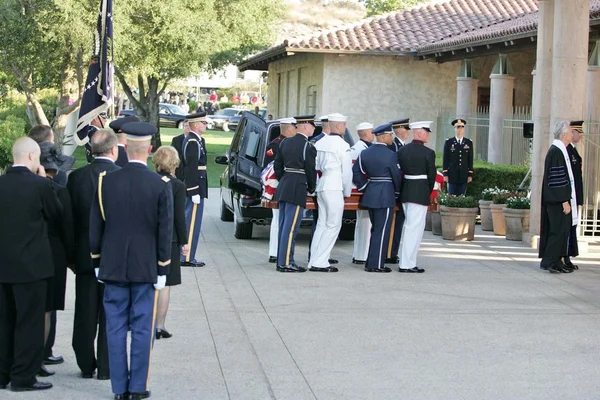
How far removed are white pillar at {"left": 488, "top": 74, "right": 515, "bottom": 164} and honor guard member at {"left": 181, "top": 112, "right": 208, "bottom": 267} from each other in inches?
426

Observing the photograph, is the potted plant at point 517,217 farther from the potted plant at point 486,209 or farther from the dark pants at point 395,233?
the dark pants at point 395,233

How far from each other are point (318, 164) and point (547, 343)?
4649 mm

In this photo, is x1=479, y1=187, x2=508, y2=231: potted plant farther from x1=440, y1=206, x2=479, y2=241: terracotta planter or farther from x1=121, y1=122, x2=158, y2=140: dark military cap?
x1=121, y1=122, x2=158, y2=140: dark military cap

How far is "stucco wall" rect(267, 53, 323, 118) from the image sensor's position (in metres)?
27.8

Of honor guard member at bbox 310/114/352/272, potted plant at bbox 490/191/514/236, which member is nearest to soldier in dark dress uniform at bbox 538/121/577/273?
honor guard member at bbox 310/114/352/272

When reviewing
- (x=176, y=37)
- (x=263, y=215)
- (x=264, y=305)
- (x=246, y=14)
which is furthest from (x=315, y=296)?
(x=246, y=14)

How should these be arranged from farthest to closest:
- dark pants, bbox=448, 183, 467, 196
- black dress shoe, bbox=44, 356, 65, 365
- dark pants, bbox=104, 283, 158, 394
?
dark pants, bbox=448, 183, 467, 196
black dress shoe, bbox=44, 356, 65, 365
dark pants, bbox=104, 283, 158, 394

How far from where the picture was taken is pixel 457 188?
1753cm

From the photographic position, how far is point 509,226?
15.8m

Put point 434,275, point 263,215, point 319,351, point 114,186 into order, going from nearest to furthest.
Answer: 1. point 114,186
2. point 319,351
3. point 434,275
4. point 263,215

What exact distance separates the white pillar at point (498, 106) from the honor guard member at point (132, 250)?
16357 millimetres

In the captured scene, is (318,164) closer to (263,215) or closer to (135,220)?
(263,215)

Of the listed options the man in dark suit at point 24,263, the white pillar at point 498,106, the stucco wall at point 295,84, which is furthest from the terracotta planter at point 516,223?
the stucco wall at point 295,84

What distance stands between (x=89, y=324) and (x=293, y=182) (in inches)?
212
